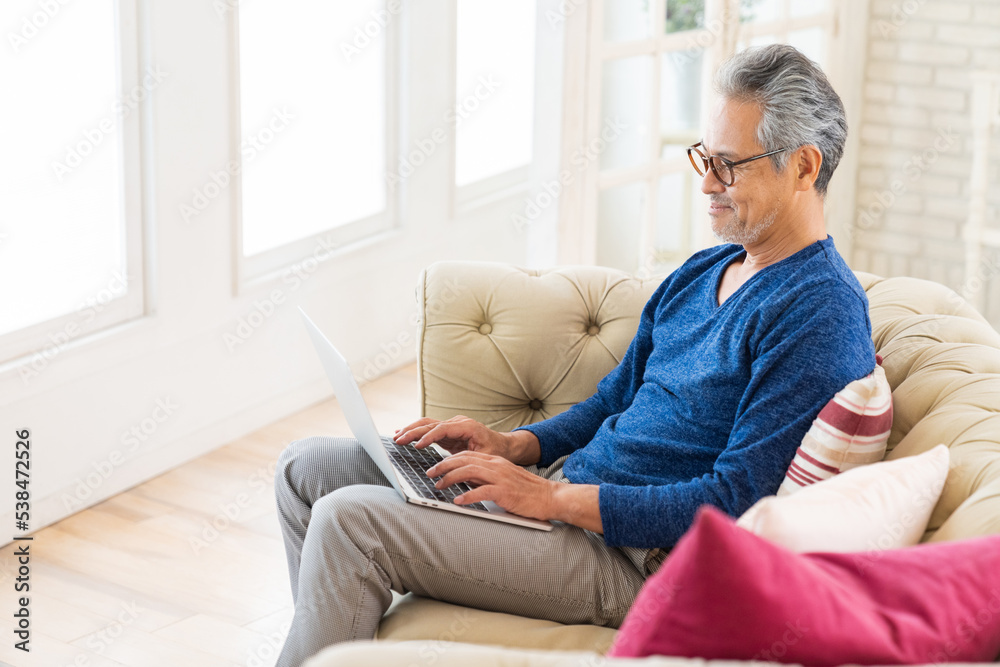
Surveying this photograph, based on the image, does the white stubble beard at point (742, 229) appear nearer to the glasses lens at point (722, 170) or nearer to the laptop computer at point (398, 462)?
the glasses lens at point (722, 170)

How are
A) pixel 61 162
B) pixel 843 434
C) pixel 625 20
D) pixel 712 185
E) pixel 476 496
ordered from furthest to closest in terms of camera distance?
1. pixel 625 20
2. pixel 61 162
3. pixel 712 185
4. pixel 476 496
5. pixel 843 434

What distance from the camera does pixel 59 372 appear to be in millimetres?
2641

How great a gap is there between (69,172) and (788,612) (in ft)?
7.37

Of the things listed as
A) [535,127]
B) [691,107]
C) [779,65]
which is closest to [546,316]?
[779,65]

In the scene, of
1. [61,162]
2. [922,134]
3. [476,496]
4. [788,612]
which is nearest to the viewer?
[788,612]

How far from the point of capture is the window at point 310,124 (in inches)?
127

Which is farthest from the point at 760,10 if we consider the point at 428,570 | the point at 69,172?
the point at 428,570

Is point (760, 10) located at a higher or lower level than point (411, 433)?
higher

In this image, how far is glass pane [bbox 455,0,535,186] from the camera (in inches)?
164

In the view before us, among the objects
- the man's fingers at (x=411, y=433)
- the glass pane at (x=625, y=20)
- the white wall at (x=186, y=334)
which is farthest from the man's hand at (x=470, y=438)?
the glass pane at (x=625, y=20)

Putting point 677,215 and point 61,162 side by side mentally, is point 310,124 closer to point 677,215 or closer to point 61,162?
point 61,162

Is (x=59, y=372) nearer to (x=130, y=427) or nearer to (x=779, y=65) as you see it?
(x=130, y=427)

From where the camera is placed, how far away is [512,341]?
6.42 ft

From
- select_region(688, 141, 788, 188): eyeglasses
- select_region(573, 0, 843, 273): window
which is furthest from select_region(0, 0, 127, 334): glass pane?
select_region(688, 141, 788, 188): eyeglasses
